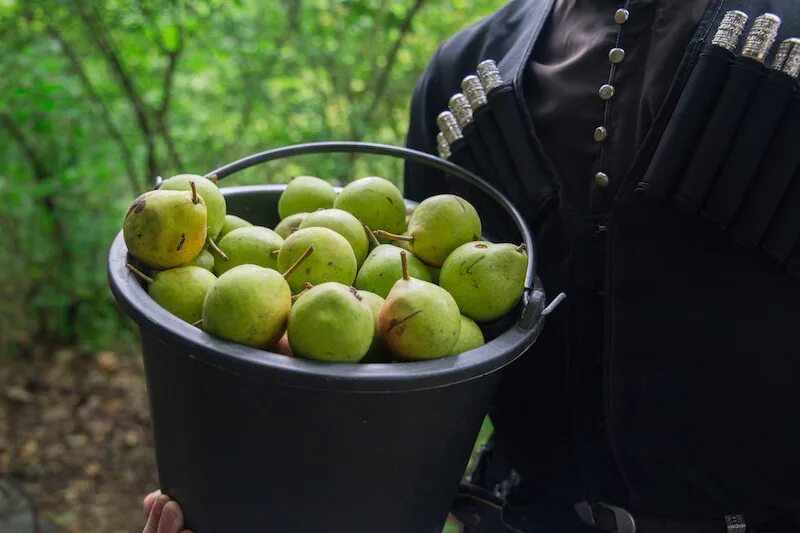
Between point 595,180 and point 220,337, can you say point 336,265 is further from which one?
point 595,180

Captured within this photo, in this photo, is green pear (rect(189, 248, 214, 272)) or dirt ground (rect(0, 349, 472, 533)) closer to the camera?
green pear (rect(189, 248, 214, 272))

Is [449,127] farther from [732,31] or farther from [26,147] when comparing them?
[26,147]

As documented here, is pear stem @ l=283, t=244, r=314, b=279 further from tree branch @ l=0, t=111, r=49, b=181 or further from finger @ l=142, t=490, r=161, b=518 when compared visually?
tree branch @ l=0, t=111, r=49, b=181

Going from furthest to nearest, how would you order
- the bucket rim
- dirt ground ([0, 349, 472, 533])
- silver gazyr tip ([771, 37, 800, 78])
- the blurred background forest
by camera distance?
the blurred background forest < dirt ground ([0, 349, 472, 533]) < silver gazyr tip ([771, 37, 800, 78]) < the bucket rim

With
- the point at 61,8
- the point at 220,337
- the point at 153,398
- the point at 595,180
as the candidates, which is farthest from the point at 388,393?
the point at 61,8

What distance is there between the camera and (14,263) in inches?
166

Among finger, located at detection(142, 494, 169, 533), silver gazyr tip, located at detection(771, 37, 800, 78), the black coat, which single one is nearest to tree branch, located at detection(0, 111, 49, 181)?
finger, located at detection(142, 494, 169, 533)

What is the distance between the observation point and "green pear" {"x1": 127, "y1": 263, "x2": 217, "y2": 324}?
1076 millimetres

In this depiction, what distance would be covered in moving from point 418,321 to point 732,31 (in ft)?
2.05

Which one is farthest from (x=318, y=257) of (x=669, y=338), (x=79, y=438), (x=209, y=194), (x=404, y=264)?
(x=79, y=438)

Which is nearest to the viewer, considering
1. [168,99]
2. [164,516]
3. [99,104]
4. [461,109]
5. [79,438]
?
[164,516]

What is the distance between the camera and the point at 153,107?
3.95 meters

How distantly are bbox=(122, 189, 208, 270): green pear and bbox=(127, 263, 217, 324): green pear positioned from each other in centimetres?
3

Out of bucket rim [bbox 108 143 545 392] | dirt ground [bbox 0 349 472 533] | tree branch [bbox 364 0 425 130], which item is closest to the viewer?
bucket rim [bbox 108 143 545 392]
